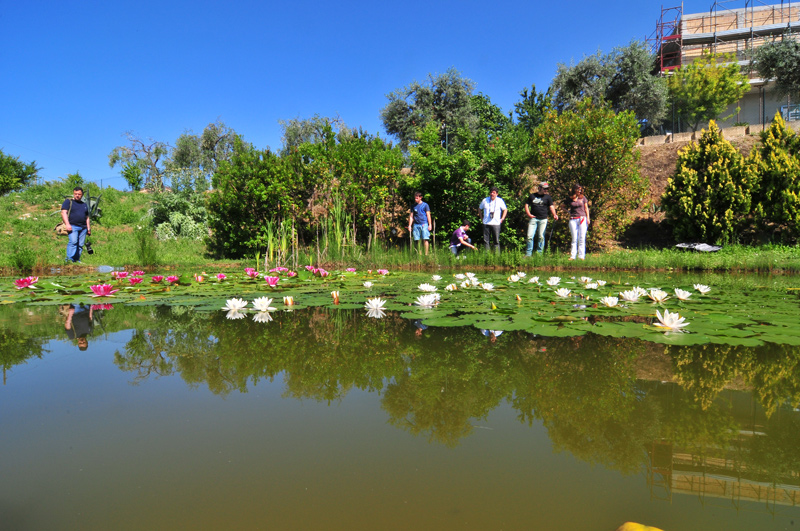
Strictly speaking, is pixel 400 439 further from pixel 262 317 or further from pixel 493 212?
pixel 493 212

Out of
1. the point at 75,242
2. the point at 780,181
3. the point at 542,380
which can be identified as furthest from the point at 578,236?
the point at 75,242

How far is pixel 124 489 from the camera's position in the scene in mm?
845

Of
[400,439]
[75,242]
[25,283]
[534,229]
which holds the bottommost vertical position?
[400,439]

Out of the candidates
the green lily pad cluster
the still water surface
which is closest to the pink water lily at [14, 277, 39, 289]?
the green lily pad cluster

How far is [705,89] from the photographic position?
86.4 ft

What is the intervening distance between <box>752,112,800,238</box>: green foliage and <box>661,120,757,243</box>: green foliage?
31 centimetres

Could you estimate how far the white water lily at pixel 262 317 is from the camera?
8.59 ft

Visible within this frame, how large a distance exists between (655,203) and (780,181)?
3125mm

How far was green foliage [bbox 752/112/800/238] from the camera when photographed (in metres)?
9.27

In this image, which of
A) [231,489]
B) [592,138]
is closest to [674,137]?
[592,138]

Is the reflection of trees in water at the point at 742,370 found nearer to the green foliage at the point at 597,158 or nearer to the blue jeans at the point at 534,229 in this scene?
the blue jeans at the point at 534,229

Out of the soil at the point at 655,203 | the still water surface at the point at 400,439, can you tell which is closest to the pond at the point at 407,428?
the still water surface at the point at 400,439

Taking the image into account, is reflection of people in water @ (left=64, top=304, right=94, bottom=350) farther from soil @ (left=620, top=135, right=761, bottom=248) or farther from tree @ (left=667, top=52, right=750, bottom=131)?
tree @ (left=667, top=52, right=750, bottom=131)

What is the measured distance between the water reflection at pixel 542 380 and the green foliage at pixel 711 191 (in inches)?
370
